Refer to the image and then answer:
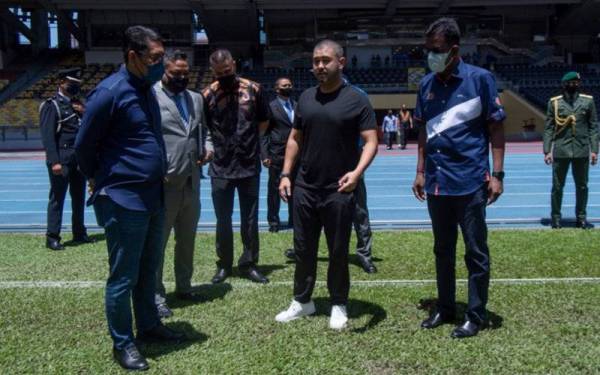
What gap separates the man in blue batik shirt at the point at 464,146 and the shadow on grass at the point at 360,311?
1.33ft

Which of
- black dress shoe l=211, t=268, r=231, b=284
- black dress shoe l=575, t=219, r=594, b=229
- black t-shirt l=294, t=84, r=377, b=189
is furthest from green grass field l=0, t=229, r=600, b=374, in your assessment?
black dress shoe l=575, t=219, r=594, b=229

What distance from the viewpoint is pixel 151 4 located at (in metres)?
36.2

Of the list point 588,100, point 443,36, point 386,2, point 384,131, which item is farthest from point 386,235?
point 386,2

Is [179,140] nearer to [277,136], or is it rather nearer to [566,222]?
[277,136]

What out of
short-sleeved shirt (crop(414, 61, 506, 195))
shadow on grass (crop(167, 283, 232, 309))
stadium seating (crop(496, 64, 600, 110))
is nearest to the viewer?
short-sleeved shirt (crop(414, 61, 506, 195))

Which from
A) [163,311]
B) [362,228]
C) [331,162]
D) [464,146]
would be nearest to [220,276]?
[163,311]

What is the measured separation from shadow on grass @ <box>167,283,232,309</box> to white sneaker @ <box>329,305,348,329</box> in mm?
1225

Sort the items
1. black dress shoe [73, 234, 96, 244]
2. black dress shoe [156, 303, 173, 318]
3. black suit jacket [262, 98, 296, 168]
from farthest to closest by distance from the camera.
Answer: black suit jacket [262, 98, 296, 168], black dress shoe [73, 234, 96, 244], black dress shoe [156, 303, 173, 318]

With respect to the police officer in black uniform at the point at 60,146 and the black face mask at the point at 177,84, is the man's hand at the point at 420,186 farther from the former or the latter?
the police officer in black uniform at the point at 60,146

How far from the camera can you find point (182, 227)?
518 centimetres

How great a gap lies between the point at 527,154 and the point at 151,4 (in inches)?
916

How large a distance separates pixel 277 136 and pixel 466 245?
426 cm

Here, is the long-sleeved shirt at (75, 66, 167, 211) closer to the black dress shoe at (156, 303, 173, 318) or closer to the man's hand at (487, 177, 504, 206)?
the black dress shoe at (156, 303, 173, 318)

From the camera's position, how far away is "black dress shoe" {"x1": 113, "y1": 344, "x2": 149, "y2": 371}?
12.3 ft
